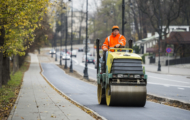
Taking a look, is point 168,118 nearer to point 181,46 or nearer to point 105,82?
point 105,82

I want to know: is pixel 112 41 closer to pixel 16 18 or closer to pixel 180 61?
pixel 16 18

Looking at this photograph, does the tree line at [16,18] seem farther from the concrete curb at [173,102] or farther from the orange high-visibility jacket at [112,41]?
the concrete curb at [173,102]

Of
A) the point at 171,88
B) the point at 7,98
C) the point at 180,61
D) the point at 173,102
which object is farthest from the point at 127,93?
the point at 180,61

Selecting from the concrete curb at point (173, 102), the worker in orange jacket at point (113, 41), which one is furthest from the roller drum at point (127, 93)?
the concrete curb at point (173, 102)

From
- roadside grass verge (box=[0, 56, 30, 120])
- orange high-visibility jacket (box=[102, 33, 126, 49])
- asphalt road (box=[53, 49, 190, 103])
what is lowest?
asphalt road (box=[53, 49, 190, 103])

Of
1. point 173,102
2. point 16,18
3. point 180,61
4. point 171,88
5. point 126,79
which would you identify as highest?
point 16,18

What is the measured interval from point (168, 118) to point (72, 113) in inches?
117

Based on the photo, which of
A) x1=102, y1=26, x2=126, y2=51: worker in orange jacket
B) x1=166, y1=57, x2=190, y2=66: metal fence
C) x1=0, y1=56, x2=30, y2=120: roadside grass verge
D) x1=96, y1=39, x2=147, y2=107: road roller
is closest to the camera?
x1=96, y1=39, x2=147, y2=107: road roller

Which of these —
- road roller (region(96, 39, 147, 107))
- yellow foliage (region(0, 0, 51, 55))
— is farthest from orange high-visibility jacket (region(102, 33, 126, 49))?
yellow foliage (region(0, 0, 51, 55))

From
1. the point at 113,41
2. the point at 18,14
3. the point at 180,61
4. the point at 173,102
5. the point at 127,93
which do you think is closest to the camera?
the point at 127,93

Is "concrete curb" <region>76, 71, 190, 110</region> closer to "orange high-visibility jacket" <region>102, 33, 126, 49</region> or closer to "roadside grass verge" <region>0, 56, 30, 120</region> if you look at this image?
"orange high-visibility jacket" <region>102, 33, 126, 49</region>

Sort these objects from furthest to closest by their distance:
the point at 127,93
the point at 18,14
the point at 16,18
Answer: the point at 18,14 < the point at 16,18 < the point at 127,93

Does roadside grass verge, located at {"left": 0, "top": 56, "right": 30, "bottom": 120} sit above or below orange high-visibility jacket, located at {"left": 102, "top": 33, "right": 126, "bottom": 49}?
below

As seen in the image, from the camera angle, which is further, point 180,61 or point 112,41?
point 180,61
